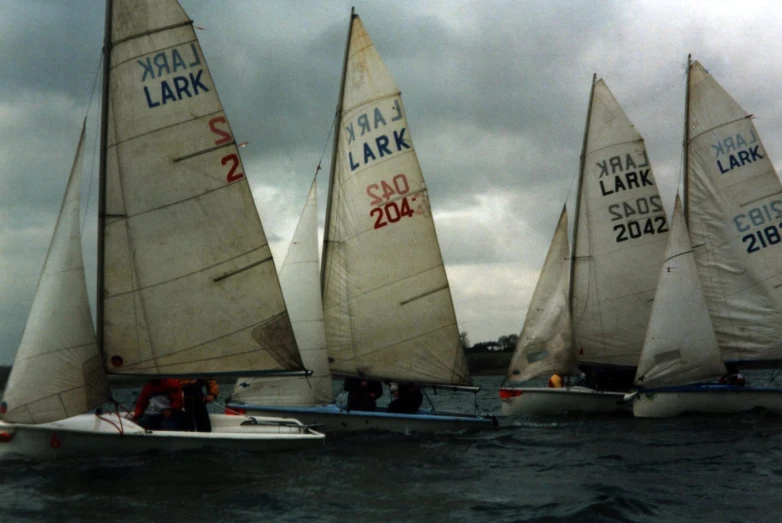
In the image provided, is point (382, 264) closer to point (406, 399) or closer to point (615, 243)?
point (406, 399)

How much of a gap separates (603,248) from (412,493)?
641 inches

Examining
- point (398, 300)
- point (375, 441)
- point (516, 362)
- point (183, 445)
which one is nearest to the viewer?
point (183, 445)

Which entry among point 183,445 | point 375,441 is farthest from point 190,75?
point 375,441

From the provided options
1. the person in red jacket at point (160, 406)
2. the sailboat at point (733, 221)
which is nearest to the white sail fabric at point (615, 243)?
the sailboat at point (733, 221)

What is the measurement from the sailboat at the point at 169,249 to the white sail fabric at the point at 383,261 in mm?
4637

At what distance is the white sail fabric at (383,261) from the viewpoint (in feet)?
69.2

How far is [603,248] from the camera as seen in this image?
27703 millimetres

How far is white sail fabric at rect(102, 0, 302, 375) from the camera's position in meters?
15.6

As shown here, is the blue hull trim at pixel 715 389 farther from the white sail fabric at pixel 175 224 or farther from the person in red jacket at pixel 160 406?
the person in red jacket at pixel 160 406

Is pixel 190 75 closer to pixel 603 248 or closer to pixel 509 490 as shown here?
pixel 509 490

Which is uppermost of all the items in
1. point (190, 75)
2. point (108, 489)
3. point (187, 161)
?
point (190, 75)

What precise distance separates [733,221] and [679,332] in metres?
4.87

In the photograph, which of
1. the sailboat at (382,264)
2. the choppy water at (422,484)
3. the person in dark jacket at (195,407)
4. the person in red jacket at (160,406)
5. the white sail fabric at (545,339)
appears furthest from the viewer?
the white sail fabric at (545,339)

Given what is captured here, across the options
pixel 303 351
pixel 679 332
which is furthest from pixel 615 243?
pixel 303 351
